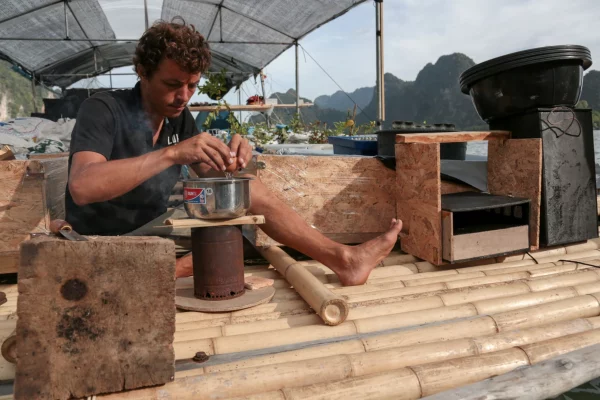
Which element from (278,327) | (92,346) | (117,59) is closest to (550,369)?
(278,327)

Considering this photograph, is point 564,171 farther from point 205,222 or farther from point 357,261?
point 205,222

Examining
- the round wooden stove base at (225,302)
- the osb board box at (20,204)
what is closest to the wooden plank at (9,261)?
the osb board box at (20,204)

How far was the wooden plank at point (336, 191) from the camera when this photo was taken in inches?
131

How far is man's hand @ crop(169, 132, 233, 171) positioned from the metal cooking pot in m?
0.11

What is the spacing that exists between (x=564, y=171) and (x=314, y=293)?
2.18m

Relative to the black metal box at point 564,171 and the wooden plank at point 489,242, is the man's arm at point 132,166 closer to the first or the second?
the wooden plank at point 489,242

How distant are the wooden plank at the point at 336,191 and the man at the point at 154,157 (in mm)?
463

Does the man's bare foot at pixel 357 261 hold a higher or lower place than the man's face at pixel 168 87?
lower

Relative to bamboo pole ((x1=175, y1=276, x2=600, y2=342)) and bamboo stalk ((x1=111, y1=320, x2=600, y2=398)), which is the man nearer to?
bamboo pole ((x1=175, y1=276, x2=600, y2=342))

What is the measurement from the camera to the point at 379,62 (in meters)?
7.04

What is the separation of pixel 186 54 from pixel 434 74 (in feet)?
385

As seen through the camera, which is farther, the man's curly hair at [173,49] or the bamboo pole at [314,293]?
the man's curly hair at [173,49]

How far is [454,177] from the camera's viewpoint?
142 inches

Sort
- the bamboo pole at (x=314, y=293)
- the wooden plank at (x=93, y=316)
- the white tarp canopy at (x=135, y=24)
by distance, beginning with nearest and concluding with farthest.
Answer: the wooden plank at (x=93, y=316), the bamboo pole at (x=314, y=293), the white tarp canopy at (x=135, y=24)
